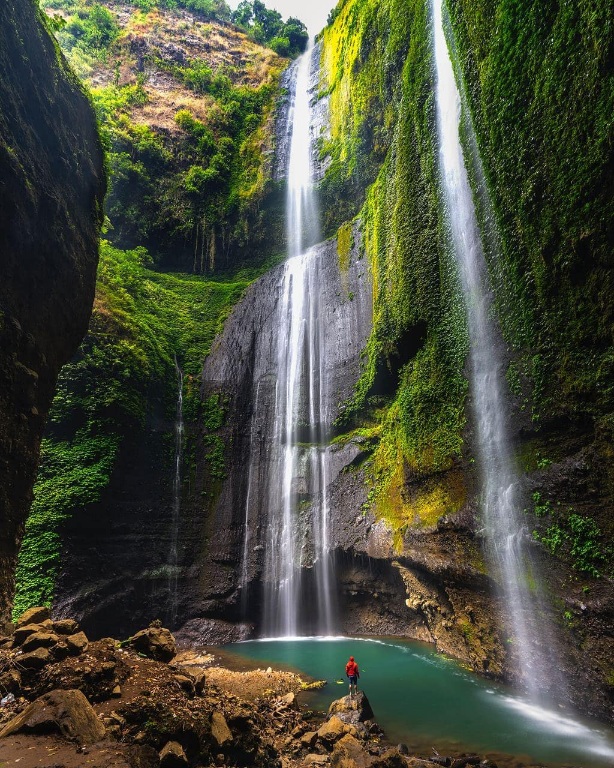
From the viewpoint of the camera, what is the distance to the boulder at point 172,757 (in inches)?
145

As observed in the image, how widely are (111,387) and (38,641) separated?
11076 mm

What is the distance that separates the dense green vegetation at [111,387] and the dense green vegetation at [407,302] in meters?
7.37

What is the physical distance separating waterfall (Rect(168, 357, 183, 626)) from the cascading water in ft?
9.93

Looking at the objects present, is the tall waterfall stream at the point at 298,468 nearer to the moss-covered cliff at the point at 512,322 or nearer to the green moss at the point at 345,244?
the green moss at the point at 345,244

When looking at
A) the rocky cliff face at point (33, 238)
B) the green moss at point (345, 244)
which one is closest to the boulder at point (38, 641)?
the rocky cliff face at point (33, 238)

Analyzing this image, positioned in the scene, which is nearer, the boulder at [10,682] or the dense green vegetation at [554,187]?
the boulder at [10,682]

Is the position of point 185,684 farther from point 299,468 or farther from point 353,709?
point 299,468

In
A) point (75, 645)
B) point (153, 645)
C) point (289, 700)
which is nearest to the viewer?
point (75, 645)

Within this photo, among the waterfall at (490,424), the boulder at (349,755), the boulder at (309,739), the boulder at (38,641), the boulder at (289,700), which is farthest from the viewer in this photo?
the waterfall at (490,424)

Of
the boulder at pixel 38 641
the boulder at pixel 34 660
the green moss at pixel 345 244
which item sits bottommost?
the boulder at pixel 34 660

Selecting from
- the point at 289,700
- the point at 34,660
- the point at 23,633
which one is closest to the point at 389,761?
the point at 289,700

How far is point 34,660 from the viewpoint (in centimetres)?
479

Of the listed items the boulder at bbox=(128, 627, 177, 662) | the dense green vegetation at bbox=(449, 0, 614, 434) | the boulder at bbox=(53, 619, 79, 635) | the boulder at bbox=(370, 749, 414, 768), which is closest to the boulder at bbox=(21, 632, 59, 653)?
the boulder at bbox=(53, 619, 79, 635)

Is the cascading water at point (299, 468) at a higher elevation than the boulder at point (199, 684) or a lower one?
higher
